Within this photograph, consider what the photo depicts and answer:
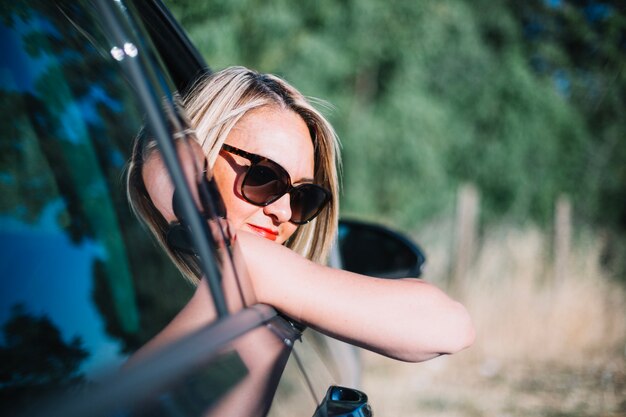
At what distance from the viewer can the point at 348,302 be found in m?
0.99

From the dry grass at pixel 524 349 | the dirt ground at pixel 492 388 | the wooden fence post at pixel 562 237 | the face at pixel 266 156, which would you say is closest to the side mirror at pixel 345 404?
the face at pixel 266 156

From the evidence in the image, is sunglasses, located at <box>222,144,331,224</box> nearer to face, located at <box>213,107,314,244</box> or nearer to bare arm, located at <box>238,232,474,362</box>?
face, located at <box>213,107,314,244</box>

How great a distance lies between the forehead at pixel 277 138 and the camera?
141cm

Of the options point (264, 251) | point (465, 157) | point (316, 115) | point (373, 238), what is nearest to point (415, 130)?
point (465, 157)

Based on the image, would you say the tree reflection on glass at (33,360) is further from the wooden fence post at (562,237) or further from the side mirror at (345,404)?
the wooden fence post at (562,237)

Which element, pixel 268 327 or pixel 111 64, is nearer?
pixel 268 327

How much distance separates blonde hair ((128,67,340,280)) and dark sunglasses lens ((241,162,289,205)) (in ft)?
0.31

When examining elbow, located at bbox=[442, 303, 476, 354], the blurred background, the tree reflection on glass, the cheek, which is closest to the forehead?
the cheek

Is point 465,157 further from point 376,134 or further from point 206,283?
point 206,283

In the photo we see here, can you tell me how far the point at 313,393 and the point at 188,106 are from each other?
71 cm

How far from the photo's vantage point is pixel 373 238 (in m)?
2.35

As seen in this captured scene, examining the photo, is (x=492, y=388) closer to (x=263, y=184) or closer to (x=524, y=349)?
(x=524, y=349)

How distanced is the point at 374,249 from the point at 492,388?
11.8 feet

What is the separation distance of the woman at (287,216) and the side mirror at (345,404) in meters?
0.09
